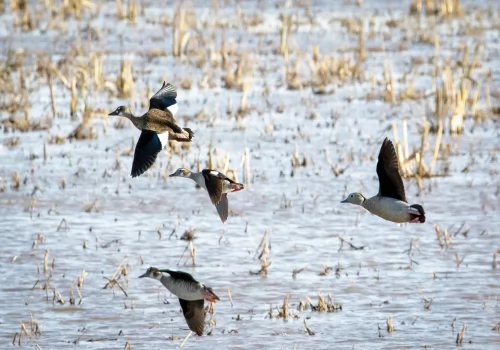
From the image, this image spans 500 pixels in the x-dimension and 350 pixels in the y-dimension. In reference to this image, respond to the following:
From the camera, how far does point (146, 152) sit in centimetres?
712

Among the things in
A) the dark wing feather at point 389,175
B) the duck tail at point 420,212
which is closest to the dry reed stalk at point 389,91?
the dark wing feather at point 389,175

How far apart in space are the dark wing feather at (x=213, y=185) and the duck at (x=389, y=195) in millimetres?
795

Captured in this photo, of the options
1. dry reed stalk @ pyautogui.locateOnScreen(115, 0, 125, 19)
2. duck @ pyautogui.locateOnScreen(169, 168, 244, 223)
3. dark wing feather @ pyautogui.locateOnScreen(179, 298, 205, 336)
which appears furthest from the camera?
dry reed stalk @ pyautogui.locateOnScreen(115, 0, 125, 19)

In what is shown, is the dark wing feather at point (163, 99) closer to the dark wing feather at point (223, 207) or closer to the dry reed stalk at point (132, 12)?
the dark wing feather at point (223, 207)

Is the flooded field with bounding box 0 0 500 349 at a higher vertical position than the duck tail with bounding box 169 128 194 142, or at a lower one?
lower

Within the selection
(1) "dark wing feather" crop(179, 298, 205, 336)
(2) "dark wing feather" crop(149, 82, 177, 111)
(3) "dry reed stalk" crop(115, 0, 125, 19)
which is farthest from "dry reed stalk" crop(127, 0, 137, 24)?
(1) "dark wing feather" crop(179, 298, 205, 336)

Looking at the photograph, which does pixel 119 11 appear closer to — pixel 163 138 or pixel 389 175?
pixel 163 138

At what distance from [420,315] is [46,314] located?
7.98 ft

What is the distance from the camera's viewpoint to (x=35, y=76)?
16.1 m

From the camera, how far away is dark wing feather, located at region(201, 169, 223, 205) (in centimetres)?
685

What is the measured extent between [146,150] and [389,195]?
1390 millimetres

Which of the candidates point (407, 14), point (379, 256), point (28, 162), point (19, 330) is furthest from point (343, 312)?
point (407, 14)

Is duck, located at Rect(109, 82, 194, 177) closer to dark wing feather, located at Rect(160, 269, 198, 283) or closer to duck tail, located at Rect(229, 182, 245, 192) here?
duck tail, located at Rect(229, 182, 245, 192)

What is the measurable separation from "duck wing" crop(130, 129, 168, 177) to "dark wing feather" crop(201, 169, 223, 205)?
0.32 meters
